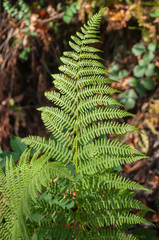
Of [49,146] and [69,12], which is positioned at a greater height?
[69,12]

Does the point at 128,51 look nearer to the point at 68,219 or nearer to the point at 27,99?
the point at 27,99

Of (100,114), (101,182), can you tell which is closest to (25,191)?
(101,182)

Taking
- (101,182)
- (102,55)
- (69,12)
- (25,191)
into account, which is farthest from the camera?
(69,12)

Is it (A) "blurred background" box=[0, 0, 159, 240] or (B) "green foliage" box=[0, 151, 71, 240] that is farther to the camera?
(A) "blurred background" box=[0, 0, 159, 240]

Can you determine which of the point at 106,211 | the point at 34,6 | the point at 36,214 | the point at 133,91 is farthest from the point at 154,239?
the point at 34,6

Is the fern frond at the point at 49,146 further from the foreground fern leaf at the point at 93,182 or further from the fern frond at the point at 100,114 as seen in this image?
the fern frond at the point at 100,114

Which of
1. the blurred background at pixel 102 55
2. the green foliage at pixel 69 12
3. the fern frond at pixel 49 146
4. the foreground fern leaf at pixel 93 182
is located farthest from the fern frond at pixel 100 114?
the green foliage at pixel 69 12

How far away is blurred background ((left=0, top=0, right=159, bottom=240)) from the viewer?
252 cm

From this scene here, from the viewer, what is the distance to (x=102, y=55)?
107 inches

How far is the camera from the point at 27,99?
3.60m

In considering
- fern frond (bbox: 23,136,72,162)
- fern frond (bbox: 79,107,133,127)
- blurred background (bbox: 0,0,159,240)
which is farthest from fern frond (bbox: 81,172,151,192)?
blurred background (bbox: 0,0,159,240)

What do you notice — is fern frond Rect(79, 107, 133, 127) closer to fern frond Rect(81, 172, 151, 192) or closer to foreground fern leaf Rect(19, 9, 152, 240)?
foreground fern leaf Rect(19, 9, 152, 240)

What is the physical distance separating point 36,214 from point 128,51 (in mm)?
2360

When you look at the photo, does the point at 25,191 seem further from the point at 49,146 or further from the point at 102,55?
the point at 102,55
